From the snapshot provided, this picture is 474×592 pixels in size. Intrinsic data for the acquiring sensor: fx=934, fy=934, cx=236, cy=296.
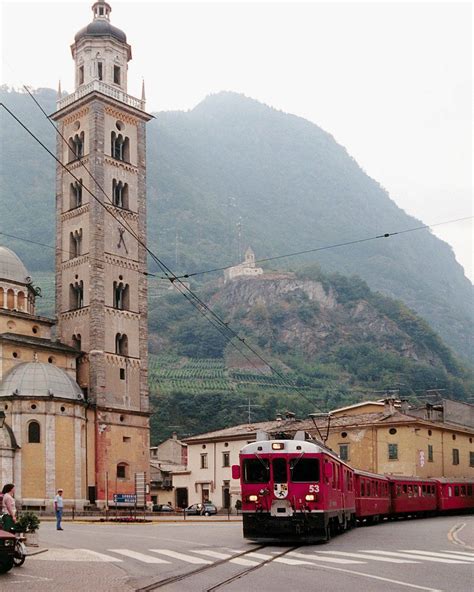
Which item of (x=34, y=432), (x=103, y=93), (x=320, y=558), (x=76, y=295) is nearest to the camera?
(x=320, y=558)

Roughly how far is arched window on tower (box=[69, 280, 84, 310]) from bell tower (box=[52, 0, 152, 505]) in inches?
3.0

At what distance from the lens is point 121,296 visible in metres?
71.1

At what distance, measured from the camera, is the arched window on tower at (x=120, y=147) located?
73250 mm

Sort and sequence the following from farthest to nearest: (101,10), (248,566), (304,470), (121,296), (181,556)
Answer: (101,10) < (121,296) < (304,470) < (181,556) < (248,566)

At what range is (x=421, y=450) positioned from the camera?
65.2 metres

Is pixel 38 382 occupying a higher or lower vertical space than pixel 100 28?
lower

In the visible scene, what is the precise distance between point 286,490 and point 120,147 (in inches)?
2055

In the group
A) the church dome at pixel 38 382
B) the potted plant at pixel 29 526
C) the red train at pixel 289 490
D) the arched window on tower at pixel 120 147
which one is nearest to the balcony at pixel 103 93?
the arched window on tower at pixel 120 147

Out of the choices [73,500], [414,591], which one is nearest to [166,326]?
[73,500]

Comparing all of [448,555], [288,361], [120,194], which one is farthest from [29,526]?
[288,361]

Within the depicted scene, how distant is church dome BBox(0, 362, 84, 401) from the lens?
62.0m

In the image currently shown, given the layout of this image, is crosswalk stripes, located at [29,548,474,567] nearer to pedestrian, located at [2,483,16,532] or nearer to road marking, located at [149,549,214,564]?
road marking, located at [149,549,214,564]

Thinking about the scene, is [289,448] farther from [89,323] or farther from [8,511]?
[89,323]

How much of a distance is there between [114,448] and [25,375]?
8.76 meters
